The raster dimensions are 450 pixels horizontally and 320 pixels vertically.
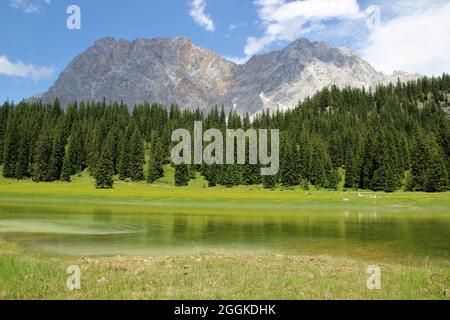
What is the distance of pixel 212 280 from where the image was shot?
1702 cm

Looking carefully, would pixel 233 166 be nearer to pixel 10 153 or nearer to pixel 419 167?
pixel 419 167

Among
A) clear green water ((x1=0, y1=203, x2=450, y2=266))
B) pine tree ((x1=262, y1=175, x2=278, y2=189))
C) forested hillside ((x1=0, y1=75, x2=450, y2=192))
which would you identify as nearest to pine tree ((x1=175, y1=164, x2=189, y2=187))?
forested hillside ((x1=0, y1=75, x2=450, y2=192))

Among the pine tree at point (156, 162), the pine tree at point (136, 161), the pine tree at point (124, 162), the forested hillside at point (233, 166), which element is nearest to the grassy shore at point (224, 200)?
the forested hillside at point (233, 166)

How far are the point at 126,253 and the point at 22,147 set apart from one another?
135217 millimetres

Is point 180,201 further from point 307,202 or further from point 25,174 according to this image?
point 25,174

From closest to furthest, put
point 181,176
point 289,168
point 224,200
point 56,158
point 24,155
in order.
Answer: point 224,200 < point 289,168 < point 181,176 < point 56,158 < point 24,155

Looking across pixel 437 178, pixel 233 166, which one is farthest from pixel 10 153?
pixel 437 178

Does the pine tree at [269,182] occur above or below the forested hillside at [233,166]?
below

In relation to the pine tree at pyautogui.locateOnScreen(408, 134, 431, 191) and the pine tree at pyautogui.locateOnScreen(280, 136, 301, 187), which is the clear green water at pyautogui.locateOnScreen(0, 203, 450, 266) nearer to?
the pine tree at pyautogui.locateOnScreen(408, 134, 431, 191)

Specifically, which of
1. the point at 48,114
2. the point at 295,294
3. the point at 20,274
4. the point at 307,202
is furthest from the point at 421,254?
the point at 48,114

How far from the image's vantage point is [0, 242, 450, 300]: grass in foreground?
14555 millimetres

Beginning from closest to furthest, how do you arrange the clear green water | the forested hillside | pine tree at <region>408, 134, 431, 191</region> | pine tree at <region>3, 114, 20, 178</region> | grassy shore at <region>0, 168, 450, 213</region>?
the clear green water
grassy shore at <region>0, 168, 450, 213</region>
pine tree at <region>408, 134, 431, 191</region>
the forested hillside
pine tree at <region>3, 114, 20, 178</region>

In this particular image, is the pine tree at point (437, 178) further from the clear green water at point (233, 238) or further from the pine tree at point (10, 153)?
the pine tree at point (10, 153)

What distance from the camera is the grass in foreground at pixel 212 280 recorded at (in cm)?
1455
